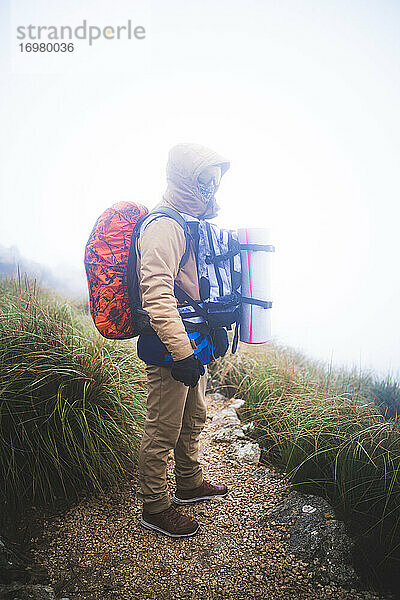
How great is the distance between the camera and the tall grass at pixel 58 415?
203 centimetres

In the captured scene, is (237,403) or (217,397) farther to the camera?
(217,397)

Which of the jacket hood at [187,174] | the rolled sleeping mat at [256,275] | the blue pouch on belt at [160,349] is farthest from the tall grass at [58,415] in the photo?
the jacket hood at [187,174]

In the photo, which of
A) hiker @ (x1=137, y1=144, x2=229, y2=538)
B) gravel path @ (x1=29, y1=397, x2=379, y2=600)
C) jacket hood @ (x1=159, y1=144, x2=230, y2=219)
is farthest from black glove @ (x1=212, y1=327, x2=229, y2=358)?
gravel path @ (x1=29, y1=397, x2=379, y2=600)

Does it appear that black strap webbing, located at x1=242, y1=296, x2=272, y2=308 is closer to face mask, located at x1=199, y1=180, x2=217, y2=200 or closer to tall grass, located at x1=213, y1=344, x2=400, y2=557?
face mask, located at x1=199, y1=180, x2=217, y2=200

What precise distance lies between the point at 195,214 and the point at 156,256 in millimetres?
390

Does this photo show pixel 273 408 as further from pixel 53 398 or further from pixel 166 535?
pixel 53 398

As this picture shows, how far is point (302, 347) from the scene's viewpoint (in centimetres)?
480

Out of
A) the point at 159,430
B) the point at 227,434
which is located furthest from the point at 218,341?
the point at 227,434

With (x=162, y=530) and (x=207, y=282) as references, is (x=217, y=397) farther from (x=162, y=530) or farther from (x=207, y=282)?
(x=207, y=282)

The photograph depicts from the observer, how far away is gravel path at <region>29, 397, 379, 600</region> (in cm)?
169

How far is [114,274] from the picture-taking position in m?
1.86

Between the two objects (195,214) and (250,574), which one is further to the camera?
(195,214)

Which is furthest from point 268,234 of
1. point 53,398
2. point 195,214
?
point 53,398

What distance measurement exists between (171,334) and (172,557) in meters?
1.03
